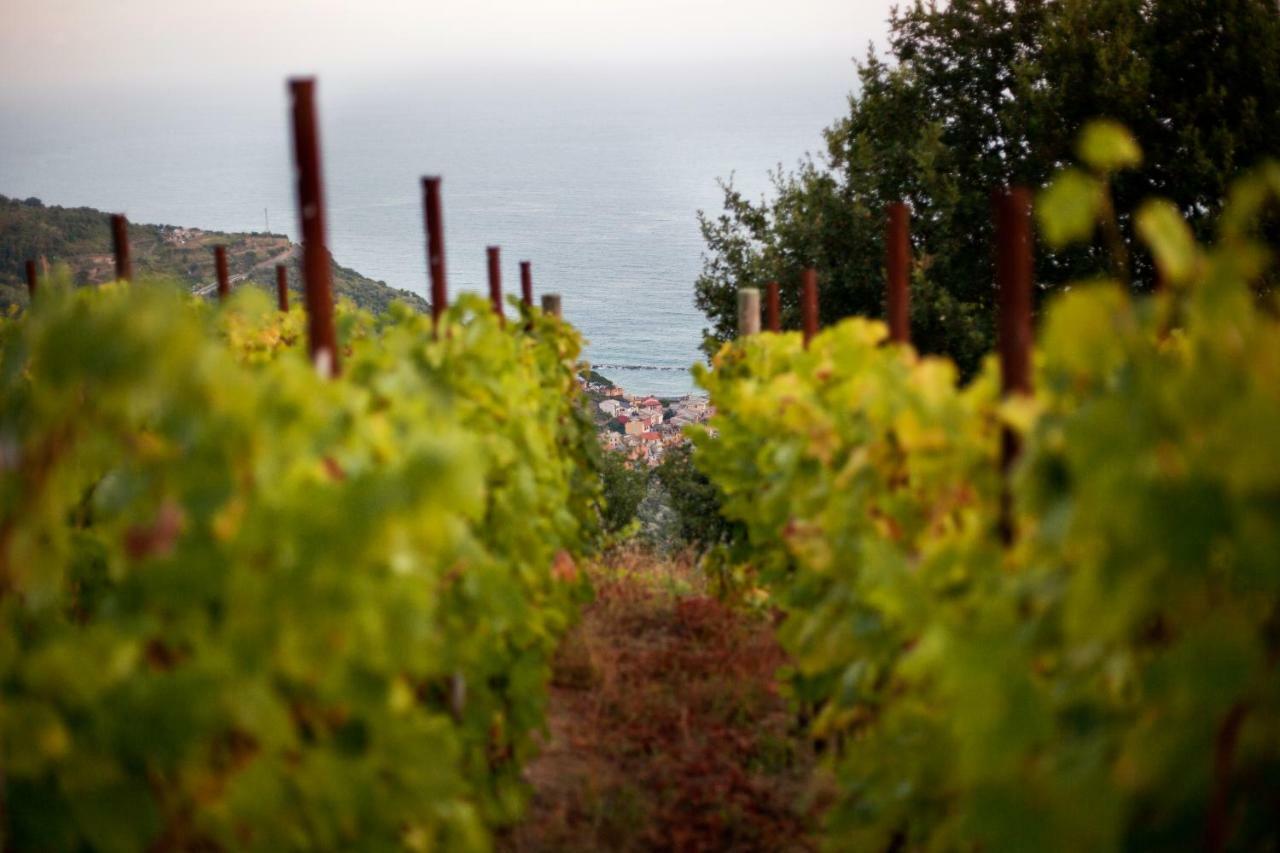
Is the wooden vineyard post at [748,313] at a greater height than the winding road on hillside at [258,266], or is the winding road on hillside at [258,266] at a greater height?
the winding road on hillside at [258,266]

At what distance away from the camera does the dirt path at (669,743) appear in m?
4.06

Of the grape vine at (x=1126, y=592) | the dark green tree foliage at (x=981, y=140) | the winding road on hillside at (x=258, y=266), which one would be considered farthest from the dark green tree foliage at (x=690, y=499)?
the grape vine at (x=1126, y=592)

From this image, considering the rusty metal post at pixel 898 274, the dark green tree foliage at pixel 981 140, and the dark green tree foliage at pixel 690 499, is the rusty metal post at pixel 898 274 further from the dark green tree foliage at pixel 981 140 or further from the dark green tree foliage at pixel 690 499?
the dark green tree foliage at pixel 690 499

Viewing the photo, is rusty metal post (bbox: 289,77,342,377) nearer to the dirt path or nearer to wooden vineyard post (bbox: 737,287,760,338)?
the dirt path

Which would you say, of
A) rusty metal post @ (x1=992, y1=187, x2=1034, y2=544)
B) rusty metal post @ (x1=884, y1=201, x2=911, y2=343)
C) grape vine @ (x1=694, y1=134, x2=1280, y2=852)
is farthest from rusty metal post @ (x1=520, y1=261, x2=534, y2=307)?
grape vine @ (x1=694, y1=134, x2=1280, y2=852)

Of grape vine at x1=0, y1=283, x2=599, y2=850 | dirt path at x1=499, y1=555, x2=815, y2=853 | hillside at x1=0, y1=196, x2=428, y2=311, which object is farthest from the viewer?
hillside at x1=0, y1=196, x2=428, y2=311

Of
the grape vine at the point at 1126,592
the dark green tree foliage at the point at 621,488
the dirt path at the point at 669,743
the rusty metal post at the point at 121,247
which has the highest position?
the rusty metal post at the point at 121,247

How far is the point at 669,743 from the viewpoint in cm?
491

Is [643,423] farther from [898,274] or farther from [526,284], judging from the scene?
[898,274]

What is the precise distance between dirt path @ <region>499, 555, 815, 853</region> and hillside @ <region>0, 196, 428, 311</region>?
1548 cm

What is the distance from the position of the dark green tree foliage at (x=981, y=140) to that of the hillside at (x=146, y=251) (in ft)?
32.1

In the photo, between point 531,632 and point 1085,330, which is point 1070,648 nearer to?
point 1085,330

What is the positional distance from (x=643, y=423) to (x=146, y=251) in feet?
46.6

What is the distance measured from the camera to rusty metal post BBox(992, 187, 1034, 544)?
210cm
